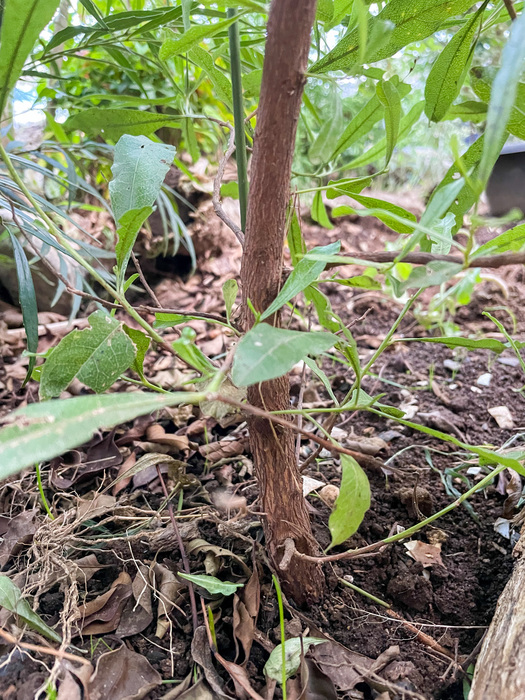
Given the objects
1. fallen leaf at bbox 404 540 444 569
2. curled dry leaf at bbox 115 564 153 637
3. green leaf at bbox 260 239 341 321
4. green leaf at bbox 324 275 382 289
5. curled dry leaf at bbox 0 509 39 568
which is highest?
green leaf at bbox 260 239 341 321

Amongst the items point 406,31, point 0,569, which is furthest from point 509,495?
point 0,569

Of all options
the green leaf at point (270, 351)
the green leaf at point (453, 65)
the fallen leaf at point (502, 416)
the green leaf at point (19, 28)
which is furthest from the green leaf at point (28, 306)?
the fallen leaf at point (502, 416)

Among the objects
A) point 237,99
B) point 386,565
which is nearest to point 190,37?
point 237,99

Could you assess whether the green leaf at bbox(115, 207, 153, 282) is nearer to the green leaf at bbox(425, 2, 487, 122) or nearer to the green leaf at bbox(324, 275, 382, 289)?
the green leaf at bbox(324, 275, 382, 289)

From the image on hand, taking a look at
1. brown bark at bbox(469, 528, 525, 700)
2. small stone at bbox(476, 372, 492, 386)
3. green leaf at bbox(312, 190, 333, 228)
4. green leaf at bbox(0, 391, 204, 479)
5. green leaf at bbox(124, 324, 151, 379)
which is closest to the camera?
green leaf at bbox(0, 391, 204, 479)

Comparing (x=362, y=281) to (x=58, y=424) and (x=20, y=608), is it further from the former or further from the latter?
(x=20, y=608)

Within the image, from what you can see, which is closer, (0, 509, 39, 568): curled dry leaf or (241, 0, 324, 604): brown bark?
(241, 0, 324, 604): brown bark

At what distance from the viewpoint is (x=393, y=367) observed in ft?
4.37

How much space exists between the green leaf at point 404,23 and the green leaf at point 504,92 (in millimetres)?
179

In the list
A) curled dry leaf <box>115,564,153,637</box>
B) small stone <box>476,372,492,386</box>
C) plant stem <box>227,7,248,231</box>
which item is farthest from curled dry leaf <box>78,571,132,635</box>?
small stone <box>476,372,492,386</box>

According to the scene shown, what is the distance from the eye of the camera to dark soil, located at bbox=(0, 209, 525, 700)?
1.91 feet

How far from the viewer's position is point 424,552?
0.74 meters

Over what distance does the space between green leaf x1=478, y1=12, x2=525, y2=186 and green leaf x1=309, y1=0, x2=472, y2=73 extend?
0.18m

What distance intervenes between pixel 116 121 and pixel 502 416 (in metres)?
0.95
